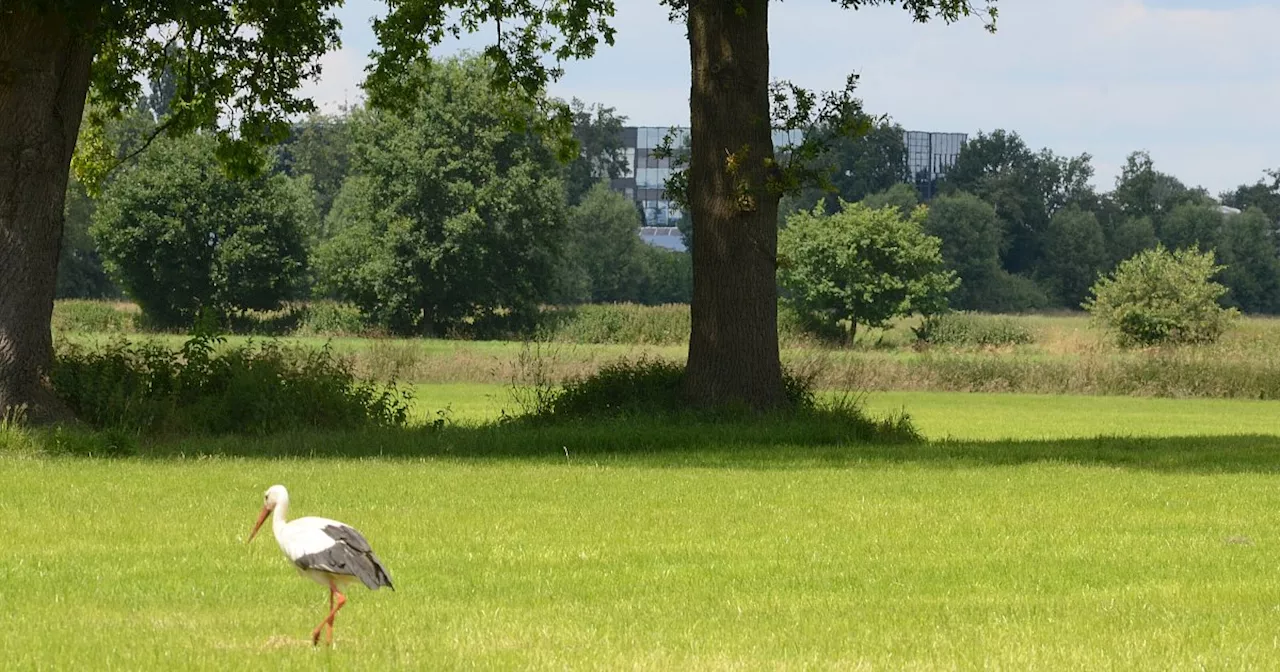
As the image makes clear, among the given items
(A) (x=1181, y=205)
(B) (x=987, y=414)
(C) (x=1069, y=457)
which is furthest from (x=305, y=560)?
(A) (x=1181, y=205)

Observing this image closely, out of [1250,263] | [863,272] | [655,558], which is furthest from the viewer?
[1250,263]

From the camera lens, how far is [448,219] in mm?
88562

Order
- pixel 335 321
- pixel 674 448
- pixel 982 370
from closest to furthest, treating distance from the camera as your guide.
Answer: pixel 674 448 < pixel 982 370 < pixel 335 321

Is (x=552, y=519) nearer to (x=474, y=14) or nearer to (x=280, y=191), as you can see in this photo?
(x=474, y=14)

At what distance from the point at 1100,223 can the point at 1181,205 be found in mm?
8940

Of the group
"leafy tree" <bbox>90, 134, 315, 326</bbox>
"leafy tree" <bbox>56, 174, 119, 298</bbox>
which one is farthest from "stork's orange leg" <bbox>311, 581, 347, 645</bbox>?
"leafy tree" <bbox>56, 174, 119, 298</bbox>

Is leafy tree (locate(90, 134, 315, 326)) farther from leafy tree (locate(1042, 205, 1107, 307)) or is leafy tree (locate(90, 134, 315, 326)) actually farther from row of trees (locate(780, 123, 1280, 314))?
leafy tree (locate(1042, 205, 1107, 307))

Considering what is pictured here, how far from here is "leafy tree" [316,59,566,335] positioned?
291 ft

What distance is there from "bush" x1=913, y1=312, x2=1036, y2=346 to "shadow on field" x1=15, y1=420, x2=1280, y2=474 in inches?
2113

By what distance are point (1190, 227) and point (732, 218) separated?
13383 cm

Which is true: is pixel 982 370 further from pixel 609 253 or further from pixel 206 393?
pixel 609 253

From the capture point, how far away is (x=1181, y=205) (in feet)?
538

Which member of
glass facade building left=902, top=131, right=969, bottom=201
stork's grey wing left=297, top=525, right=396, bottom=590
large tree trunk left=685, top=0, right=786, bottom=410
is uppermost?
glass facade building left=902, top=131, right=969, bottom=201

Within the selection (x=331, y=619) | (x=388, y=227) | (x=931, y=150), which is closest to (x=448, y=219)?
(x=388, y=227)
